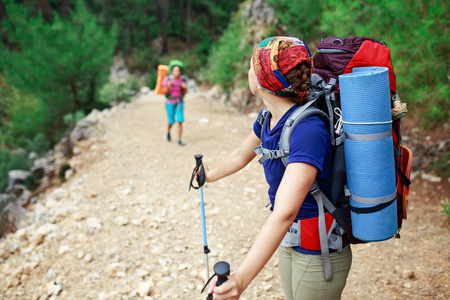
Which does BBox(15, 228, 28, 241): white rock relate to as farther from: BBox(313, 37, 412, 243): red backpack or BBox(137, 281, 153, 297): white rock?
BBox(313, 37, 412, 243): red backpack

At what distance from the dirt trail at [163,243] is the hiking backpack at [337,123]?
5.75 feet

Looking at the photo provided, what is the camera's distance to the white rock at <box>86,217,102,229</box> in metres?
4.05

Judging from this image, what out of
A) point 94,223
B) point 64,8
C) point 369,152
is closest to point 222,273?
point 369,152

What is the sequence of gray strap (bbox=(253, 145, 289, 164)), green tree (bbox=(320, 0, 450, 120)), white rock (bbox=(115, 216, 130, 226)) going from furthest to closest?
white rock (bbox=(115, 216, 130, 226))
green tree (bbox=(320, 0, 450, 120))
gray strap (bbox=(253, 145, 289, 164))

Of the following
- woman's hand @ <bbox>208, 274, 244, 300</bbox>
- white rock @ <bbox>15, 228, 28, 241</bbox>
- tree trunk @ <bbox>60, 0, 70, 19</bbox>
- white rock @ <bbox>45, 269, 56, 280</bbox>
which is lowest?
white rock @ <bbox>45, 269, 56, 280</bbox>

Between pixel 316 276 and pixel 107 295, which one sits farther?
pixel 107 295

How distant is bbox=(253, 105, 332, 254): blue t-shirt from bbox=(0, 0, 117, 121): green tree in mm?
13887

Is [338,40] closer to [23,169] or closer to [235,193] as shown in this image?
[235,193]

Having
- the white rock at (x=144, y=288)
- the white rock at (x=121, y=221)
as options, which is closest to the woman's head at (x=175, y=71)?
the white rock at (x=121, y=221)

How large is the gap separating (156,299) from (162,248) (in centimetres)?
78

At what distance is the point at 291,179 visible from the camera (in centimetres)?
115

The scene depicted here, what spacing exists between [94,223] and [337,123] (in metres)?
3.74

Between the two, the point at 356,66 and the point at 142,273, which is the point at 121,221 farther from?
the point at 356,66

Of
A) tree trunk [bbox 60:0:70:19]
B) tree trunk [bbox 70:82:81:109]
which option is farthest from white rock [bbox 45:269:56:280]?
tree trunk [bbox 60:0:70:19]
